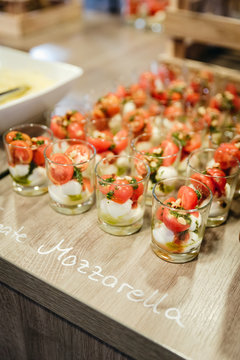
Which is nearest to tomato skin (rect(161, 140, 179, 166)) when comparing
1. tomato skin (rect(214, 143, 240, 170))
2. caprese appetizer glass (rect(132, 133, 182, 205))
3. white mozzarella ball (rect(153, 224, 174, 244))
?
caprese appetizer glass (rect(132, 133, 182, 205))

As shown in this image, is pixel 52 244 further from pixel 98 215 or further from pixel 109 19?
pixel 109 19

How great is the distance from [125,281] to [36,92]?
27.7 inches

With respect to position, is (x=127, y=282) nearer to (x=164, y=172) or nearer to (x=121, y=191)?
(x=121, y=191)

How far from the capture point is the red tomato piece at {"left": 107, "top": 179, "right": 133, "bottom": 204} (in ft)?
2.85

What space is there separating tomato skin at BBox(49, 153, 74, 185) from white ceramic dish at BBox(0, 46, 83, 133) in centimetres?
30

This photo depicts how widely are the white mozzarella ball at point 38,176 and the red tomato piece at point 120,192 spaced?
0.25 metres

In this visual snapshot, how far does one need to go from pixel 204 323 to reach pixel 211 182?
326mm

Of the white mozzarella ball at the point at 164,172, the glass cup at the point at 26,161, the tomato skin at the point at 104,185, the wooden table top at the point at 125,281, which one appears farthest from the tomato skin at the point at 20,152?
the white mozzarella ball at the point at 164,172

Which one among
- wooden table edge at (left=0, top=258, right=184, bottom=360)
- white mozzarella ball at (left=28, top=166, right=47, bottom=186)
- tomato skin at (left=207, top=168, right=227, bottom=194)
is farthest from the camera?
white mozzarella ball at (left=28, top=166, right=47, bottom=186)

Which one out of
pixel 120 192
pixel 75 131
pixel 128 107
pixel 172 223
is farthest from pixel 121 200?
pixel 128 107

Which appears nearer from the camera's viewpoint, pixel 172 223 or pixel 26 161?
pixel 172 223

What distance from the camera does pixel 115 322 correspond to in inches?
29.0

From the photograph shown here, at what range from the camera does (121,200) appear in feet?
2.88

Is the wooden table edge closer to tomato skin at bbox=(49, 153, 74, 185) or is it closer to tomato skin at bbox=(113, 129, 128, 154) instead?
tomato skin at bbox=(49, 153, 74, 185)
